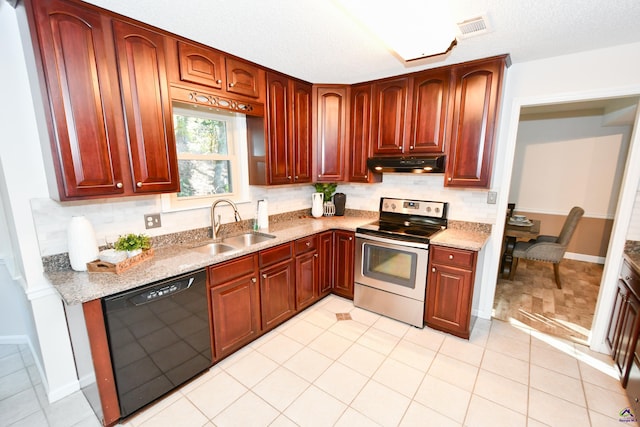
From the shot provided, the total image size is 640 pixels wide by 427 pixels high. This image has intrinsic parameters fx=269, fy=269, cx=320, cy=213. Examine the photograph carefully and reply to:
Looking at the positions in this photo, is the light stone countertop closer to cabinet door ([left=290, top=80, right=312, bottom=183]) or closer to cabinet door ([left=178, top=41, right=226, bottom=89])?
cabinet door ([left=290, top=80, right=312, bottom=183])

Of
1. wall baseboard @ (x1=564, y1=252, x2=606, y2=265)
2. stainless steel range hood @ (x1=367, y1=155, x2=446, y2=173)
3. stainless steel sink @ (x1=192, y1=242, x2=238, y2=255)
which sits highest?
stainless steel range hood @ (x1=367, y1=155, x2=446, y2=173)

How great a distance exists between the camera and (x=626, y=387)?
6.10 feet

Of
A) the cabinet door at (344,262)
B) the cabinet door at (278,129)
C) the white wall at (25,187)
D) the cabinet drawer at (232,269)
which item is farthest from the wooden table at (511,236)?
the white wall at (25,187)

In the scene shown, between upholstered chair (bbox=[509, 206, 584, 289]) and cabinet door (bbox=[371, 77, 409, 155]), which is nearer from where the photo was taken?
cabinet door (bbox=[371, 77, 409, 155])

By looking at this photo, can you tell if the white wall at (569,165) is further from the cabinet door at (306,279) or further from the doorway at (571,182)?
the cabinet door at (306,279)

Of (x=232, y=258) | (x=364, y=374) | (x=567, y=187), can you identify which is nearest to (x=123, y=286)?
(x=232, y=258)

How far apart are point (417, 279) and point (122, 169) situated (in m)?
2.50

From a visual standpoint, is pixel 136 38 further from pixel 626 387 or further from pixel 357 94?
pixel 626 387

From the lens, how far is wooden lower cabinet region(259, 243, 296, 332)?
2.38 metres

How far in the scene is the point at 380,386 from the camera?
1938 millimetres

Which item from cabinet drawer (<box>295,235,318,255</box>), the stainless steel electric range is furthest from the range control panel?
cabinet drawer (<box>295,235,318,255</box>)

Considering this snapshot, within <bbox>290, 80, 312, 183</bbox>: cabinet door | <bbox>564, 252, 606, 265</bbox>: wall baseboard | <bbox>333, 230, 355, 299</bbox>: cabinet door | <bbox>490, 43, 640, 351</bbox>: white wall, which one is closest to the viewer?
<bbox>490, 43, 640, 351</bbox>: white wall

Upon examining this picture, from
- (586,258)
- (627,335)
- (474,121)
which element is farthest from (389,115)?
(586,258)

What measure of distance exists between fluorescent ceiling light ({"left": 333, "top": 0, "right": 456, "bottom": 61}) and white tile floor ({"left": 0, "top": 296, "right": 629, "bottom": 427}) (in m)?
2.33
